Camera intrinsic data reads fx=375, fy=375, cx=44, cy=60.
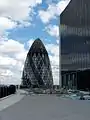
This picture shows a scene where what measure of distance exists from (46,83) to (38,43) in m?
17.1

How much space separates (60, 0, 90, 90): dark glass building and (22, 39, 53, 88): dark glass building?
4266 cm

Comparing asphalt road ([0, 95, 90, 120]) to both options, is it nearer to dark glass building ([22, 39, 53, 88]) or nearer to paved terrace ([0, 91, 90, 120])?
paved terrace ([0, 91, 90, 120])

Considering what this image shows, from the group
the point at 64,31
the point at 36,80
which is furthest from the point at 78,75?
the point at 36,80

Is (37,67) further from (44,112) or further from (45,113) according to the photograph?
(45,113)

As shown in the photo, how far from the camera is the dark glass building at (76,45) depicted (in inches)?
3029

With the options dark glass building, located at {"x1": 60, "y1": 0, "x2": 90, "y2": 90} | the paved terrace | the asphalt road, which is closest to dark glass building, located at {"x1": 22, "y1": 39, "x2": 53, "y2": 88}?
dark glass building, located at {"x1": 60, "y1": 0, "x2": 90, "y2": 90}

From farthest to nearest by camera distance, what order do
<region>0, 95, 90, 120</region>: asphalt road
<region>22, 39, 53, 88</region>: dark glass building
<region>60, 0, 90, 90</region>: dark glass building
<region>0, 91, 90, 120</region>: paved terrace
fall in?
<region>22, 39, 53, 88</region>: dark glass building, <region>60, 0, 90, 90</region>: dark glass building, <region>0, 91, 90, 120</region>: paved terrace, <region>0, 95, 90, 120</region>: asphalt road

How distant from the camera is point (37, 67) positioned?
156m

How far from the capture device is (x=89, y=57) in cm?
7344

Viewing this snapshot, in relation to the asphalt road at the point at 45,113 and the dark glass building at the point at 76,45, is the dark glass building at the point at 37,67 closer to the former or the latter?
the dark glass building at the point at 76,45

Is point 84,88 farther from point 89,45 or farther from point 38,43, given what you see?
point 38,43

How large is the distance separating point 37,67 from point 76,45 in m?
71.4

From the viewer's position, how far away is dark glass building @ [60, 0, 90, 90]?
252 feet

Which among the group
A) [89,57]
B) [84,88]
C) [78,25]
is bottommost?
[84,88]
